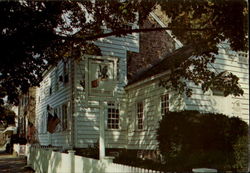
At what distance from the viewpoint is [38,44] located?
376 inches

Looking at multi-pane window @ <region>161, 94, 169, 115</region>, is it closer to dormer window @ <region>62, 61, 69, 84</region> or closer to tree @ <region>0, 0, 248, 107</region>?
tree @ <region>0, 0, 248, 107</region>

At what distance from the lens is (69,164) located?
10.1 metres

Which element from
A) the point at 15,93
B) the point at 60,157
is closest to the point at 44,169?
the point at 60,157

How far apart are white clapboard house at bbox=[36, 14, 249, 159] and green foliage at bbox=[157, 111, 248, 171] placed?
4.93 ft

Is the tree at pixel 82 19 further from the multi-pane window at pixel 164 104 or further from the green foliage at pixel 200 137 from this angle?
the multi-pane window at pixel 164 104

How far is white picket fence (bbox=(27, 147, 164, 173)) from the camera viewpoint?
6.82 metres

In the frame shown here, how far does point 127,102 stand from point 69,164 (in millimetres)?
10957

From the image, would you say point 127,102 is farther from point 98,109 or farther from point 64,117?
point 64,117

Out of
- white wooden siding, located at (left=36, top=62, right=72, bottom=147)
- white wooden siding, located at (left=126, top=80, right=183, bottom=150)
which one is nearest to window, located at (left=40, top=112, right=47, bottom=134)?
white wooden siding, located at (left=36, top=62, right=72, bottom=147)

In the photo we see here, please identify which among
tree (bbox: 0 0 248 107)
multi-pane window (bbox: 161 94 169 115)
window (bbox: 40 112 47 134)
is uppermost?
tree (bbox: 0 0 248 107)

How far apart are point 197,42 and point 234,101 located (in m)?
6.53

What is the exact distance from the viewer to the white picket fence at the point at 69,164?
6.82 m

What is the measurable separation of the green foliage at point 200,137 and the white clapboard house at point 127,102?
1503mm

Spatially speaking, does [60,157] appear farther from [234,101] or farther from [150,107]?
[234,101]
